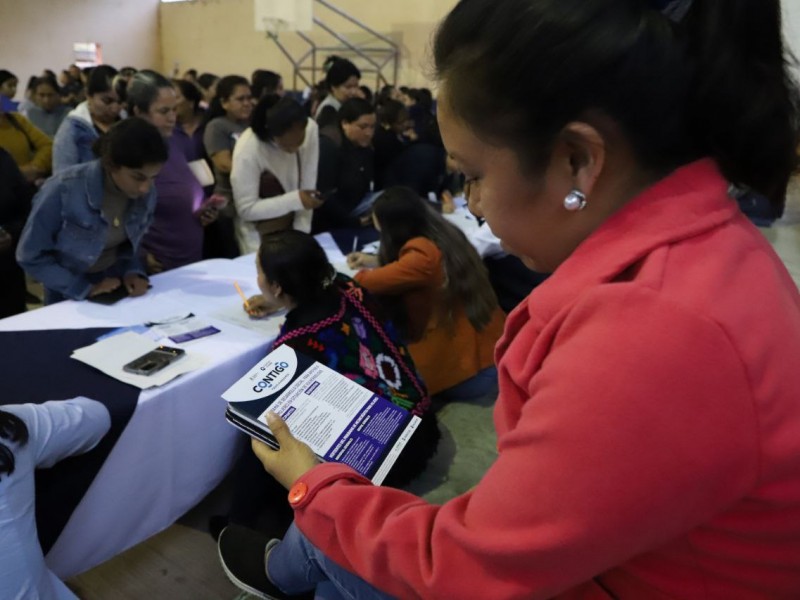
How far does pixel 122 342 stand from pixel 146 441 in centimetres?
29

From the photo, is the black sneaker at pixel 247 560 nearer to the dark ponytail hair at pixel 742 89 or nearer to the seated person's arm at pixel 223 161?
the dark ponytail hair at pixel 742 89

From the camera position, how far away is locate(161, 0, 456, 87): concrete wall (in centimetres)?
880

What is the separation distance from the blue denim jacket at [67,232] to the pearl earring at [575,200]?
1.80m

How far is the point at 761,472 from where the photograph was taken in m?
0.43

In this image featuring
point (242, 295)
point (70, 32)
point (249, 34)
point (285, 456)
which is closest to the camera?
point (285, 456)

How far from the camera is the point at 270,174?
9.22ft

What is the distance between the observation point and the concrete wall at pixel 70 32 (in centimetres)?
1026

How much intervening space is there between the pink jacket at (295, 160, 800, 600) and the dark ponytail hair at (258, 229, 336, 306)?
4.10 ft

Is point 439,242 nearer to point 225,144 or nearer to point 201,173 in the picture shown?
point 201,173

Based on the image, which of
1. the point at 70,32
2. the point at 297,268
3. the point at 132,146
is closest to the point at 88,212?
the point at 132,146

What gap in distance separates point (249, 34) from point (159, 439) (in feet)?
34.1

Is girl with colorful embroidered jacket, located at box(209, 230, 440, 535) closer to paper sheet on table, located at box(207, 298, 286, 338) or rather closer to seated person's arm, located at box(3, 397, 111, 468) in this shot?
paper sheet on table, located at box(207, 298, 286, 338)

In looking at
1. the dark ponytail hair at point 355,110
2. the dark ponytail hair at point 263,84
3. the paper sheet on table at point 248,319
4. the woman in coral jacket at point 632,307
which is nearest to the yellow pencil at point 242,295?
the paper sheet on table at point 248,319

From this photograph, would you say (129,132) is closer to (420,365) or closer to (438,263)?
(438,263)
